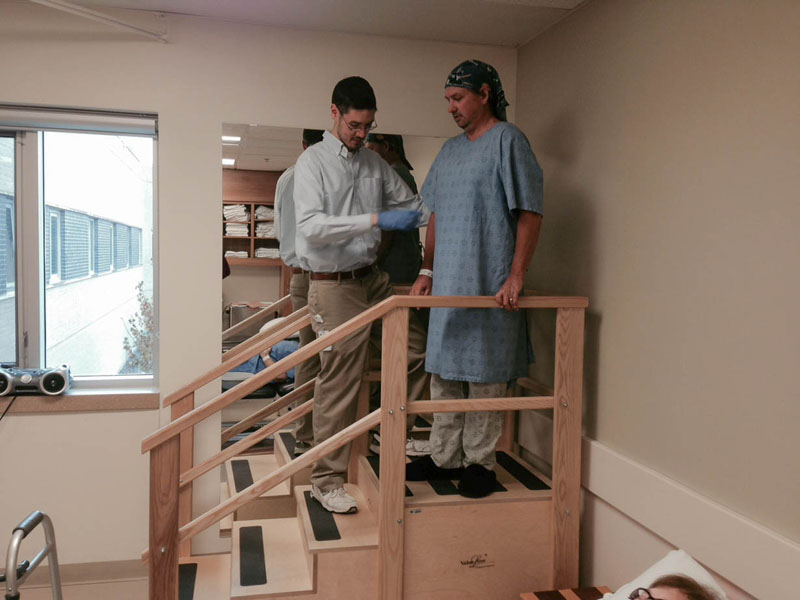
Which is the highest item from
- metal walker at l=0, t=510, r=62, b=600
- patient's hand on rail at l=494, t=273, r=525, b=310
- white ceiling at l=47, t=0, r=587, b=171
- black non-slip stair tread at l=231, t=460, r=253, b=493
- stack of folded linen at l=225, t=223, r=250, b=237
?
white ceiling at l=47, t=0, r=587, b=171

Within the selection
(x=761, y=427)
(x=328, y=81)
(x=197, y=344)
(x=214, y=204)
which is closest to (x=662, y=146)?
(x=761, y=427)

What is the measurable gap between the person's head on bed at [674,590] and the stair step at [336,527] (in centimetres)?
92

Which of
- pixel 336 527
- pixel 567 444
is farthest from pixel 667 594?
pixel 336 527

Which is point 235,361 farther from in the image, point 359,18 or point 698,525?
point 698,525

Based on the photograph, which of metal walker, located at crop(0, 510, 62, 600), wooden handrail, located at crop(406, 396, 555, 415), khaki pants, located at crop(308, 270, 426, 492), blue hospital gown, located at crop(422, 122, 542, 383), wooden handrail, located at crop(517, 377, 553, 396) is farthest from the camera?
wooden handrail, located at crop(517, 377, 553, 396)

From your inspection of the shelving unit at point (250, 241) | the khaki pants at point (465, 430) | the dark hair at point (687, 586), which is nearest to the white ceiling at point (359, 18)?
the shelving unit at point (250, 241)

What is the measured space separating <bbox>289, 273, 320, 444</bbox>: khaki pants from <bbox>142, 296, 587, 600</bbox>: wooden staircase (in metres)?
0.35

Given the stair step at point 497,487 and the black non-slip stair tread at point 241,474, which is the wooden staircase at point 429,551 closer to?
the stair step at point 497,487

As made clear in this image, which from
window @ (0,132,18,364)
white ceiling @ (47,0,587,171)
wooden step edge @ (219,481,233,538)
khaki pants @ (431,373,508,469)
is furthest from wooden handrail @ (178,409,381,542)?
window @ (0,132,18,364)

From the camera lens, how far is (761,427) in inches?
68.0

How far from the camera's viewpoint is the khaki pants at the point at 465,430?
2480mm

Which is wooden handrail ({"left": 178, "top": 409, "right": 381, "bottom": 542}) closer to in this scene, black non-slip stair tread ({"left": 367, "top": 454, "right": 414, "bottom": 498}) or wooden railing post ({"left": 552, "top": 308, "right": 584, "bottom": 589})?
black non-slip stair tread ({"left": 367, "top": 454, "right": 414, "bottom": 498})

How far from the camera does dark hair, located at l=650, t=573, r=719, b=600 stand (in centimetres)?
167

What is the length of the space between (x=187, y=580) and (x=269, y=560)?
21.2 inches
